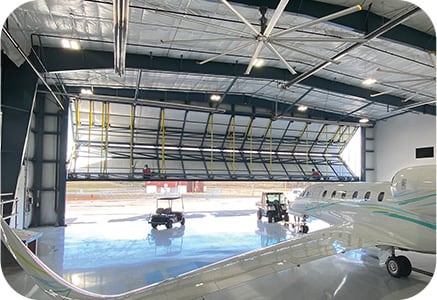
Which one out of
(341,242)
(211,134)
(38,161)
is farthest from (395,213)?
(38,161)

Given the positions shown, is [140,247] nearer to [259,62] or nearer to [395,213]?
[395,213]

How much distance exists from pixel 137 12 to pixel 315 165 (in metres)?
15.7

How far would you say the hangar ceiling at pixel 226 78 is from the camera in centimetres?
663

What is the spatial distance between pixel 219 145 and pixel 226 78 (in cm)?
568

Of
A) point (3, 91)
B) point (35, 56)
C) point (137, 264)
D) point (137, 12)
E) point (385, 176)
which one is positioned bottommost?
point (137, 264)

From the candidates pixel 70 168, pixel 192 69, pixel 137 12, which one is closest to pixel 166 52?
pixel 192 69

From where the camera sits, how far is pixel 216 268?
433 centimetres

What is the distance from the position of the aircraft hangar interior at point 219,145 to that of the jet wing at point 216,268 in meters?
0.02

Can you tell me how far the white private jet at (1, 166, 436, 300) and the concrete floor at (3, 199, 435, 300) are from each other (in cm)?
82

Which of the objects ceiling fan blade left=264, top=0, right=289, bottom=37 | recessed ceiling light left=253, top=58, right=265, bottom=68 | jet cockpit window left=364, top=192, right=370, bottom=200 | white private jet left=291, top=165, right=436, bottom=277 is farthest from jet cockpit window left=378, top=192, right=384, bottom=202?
recessed ceiling light left=253, top=58, right=265, bottom=68

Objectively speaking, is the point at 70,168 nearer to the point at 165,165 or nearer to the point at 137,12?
the point at 165,165

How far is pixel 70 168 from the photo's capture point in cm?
1370

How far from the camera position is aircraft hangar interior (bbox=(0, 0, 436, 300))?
219 inches

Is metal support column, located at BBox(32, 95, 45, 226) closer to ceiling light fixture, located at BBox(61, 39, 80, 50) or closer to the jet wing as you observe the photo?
ceiling light fixture, located at BBox(61, 39, 80, 50)
